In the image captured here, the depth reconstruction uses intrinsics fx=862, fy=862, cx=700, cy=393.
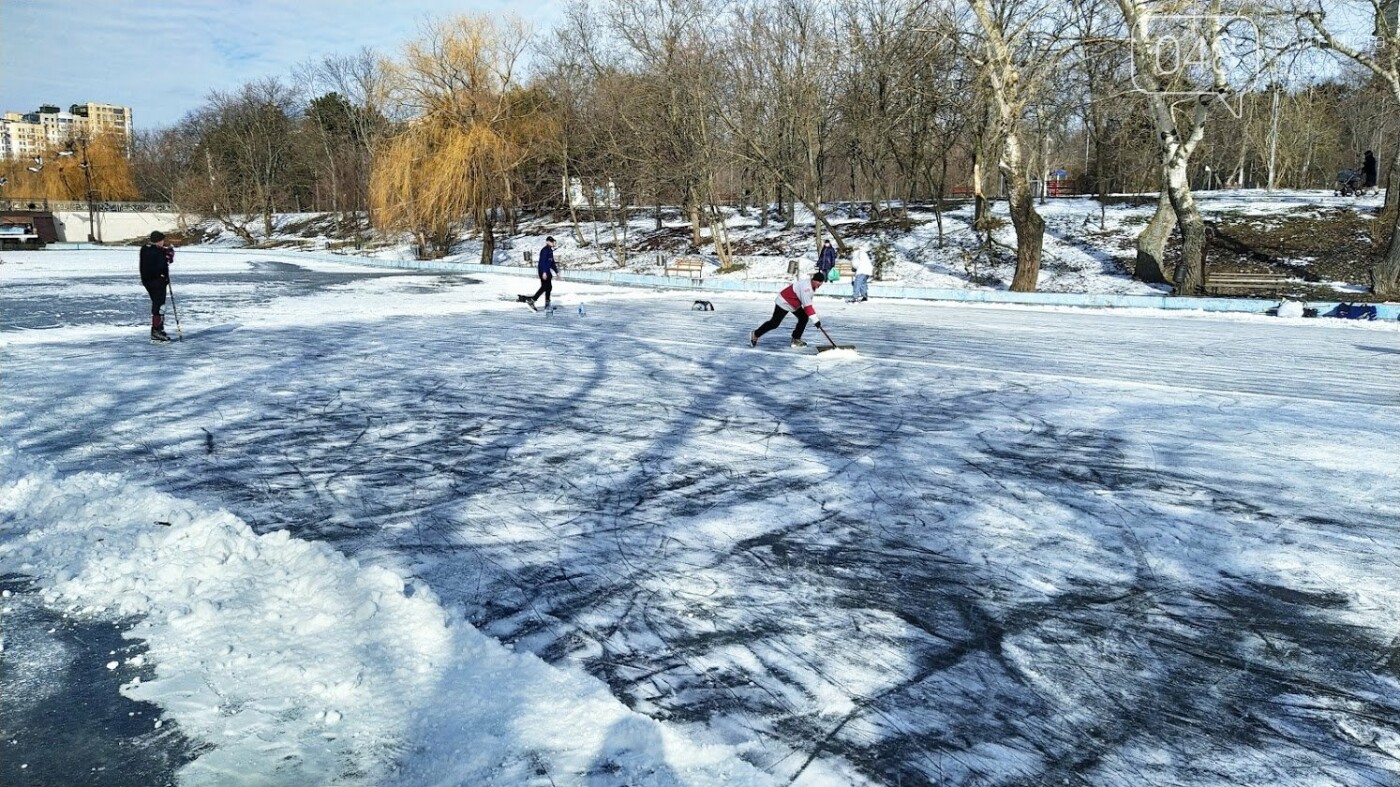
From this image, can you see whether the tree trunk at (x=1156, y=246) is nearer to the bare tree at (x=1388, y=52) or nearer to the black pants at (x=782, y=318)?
the bare tree at (x=1388, y=52)

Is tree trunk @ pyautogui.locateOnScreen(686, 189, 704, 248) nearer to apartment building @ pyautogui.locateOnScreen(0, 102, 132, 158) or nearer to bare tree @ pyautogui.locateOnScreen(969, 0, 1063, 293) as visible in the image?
bare tree @ pyautogui.locateOnScreen(969, 0, 1063, 293)

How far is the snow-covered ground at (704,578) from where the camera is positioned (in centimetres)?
331

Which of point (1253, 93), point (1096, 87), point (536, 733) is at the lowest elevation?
point (536, 733)

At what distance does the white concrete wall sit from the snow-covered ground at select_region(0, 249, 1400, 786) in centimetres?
7481

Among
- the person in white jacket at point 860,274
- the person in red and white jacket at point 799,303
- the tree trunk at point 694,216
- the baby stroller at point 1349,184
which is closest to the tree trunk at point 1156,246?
the person in white jacket at point 860,274

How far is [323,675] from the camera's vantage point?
12.4ft

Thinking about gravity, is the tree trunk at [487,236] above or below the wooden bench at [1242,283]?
above

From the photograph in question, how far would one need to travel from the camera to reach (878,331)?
15.4 m

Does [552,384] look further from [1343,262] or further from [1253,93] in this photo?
[1343,262]

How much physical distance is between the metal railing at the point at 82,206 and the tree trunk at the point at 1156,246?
71573 millimetres

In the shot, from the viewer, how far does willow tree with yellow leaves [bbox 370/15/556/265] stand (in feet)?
112

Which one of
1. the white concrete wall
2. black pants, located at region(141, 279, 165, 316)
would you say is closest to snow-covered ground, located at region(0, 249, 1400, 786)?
black pants, located at region(141, 279, 165, 316)

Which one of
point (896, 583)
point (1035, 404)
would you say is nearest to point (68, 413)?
point (896, 583)

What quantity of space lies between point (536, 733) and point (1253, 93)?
2220 centimetres
